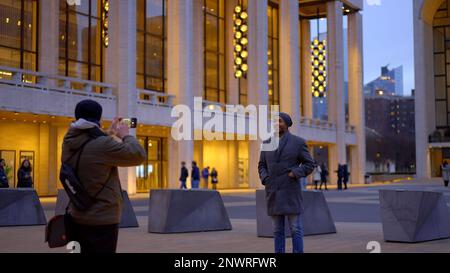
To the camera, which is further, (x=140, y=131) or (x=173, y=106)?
(x=140, y=131)

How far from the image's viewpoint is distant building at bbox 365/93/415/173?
11506 cm

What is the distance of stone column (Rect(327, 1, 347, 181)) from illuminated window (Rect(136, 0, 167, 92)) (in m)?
17.3

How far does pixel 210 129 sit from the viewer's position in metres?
41.1

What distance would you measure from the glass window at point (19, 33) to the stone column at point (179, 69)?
752 centimetres

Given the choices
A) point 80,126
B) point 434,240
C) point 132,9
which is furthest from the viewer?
point 132,9

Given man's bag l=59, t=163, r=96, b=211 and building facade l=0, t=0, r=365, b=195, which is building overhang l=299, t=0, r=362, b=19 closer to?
building facade l=0, t=0, r=365, b=195

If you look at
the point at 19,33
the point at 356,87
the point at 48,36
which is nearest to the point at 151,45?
the point at 48,36

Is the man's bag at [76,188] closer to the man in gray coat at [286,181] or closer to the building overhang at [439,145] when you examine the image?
the man in gray coat at [286,181]

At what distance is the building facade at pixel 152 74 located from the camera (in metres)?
34.5

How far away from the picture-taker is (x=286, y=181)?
8266 mm

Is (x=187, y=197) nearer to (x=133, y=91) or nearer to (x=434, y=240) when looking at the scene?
(x=434, y=240)

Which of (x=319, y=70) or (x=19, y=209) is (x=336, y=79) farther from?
(x=19, y=209)

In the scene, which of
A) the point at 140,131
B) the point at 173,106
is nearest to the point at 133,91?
the point at 173,106
